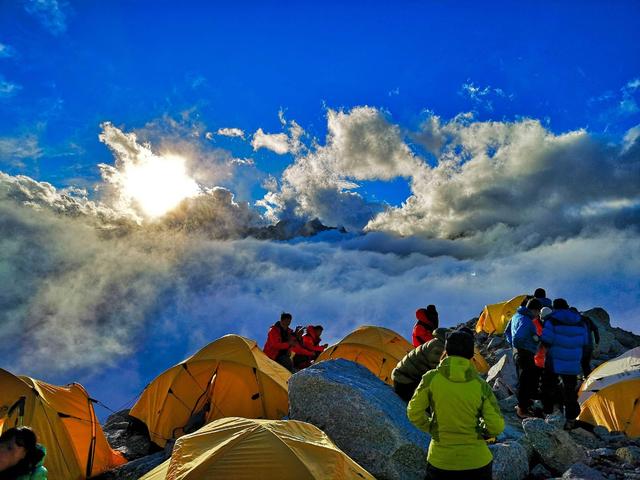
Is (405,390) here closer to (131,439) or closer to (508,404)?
(508,404)

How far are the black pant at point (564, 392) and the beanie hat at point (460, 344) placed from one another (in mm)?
6462

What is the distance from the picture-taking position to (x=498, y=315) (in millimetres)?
30312

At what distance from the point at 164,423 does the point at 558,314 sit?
10.5 metres

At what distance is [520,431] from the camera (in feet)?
32.3

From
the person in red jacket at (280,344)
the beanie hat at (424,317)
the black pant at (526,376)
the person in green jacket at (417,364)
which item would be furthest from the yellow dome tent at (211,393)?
the black pant at (526,376)

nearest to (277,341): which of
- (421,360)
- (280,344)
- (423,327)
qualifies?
(280,344)

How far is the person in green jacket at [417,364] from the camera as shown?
9148 millimetres

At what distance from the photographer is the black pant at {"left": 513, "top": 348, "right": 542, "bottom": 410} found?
10836 mm

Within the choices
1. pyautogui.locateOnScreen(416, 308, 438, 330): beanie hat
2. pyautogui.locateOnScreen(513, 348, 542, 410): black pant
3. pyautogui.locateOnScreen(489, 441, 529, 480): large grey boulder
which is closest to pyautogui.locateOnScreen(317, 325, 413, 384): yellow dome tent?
pyautogui.locateOnScreen(416, 308, 438, 330): beanie hat

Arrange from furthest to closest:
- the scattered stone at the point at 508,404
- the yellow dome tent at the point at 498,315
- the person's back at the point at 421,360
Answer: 1. the yellow dome tent at the point at 498,315
2. the scattered stone at the point at 508,404
3. the person's back at the point at 421,360

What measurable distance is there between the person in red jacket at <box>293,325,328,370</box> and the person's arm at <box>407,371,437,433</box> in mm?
13251

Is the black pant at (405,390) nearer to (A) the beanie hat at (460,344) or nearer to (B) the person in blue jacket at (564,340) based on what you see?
(B) the person in blue jacket at (564,340)

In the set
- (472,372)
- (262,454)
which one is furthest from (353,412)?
(472,372)

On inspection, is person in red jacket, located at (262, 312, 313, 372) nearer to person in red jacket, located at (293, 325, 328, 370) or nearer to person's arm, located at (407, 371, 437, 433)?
person in red jacket, located at (293, 325, 328, 370)
